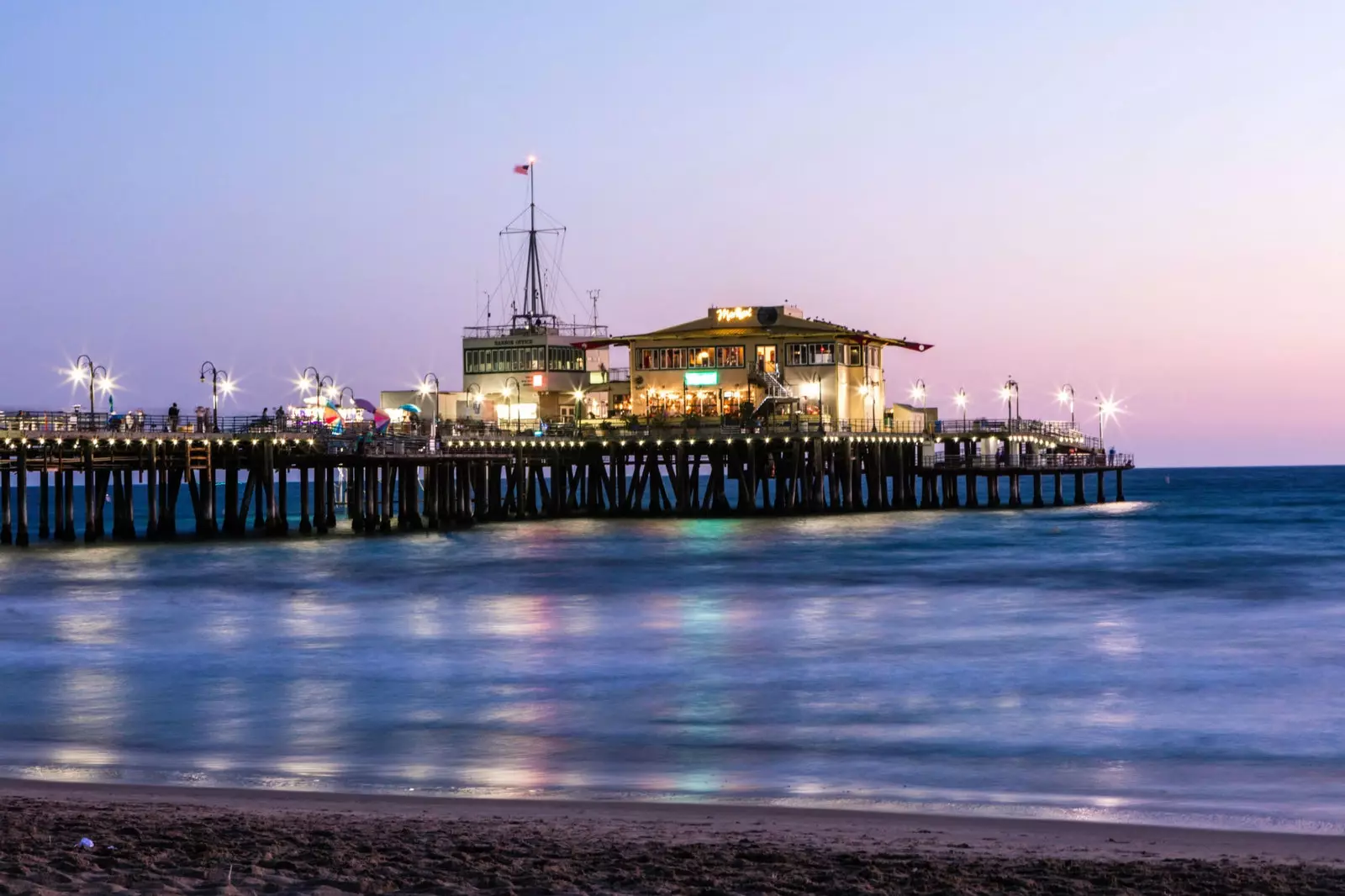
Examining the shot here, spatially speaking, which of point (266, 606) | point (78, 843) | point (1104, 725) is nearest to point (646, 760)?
point (1104, 725)

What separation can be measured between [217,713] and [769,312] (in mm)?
68594

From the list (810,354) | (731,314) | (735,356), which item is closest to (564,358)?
(731,314)

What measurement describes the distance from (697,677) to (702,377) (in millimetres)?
60633

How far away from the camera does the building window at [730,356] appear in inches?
3477

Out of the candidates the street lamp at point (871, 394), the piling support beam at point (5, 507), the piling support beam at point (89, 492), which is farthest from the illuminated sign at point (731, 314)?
the piling support beam at point (5, 507)

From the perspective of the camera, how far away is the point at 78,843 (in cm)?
1241

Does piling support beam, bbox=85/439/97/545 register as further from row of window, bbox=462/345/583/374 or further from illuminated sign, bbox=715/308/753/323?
illuminated sign, bbox=715/308/753/323

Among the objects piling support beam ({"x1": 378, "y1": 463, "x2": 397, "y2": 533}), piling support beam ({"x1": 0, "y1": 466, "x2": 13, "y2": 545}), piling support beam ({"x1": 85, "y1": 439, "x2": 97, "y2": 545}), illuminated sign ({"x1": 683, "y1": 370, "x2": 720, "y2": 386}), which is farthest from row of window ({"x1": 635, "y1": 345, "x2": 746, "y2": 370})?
piling support beam ({"x1": 0, "y1": 466, "x2": 13, "y2": 545})

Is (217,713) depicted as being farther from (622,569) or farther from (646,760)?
(622,569)

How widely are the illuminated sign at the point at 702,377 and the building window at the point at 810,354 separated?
3.93m

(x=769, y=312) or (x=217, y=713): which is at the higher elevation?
(x=769, y=312)

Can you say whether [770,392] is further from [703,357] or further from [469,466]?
[469,466]

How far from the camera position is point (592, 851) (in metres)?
12.7

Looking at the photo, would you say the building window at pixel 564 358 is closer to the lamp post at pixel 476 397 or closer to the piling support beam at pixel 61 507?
the lamp post at pixel 476 397
